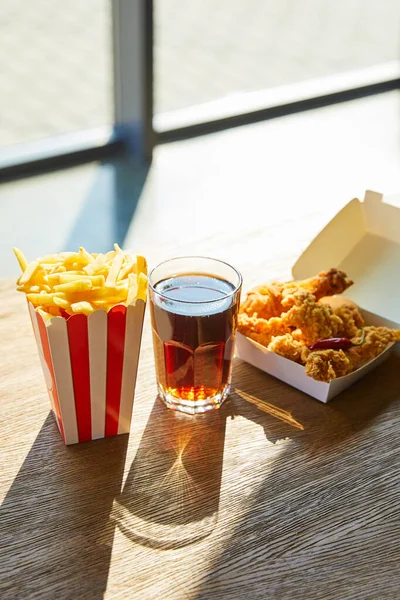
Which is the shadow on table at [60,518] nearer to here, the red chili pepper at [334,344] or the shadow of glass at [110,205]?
the red chili pepper at [334,344]

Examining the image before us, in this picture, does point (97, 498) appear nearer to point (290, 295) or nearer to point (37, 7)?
point (290, 295)

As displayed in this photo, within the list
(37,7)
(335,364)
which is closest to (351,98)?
(37,7)

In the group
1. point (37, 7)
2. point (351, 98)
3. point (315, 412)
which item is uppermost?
point (315, 412)

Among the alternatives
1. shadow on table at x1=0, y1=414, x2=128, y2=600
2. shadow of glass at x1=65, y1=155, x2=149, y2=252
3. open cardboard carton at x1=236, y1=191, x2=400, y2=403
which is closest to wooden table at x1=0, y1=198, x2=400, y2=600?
shadow on table at x1=0, y1=414, x2=128, y2=600

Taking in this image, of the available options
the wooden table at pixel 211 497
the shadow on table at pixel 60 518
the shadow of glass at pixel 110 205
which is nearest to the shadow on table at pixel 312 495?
the wooden table at pixel 211 497

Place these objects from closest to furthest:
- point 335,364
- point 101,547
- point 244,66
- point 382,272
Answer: point 101,547
point 335,364
point 382,272
point 244,66

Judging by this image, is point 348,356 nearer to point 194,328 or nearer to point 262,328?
point 262,328
